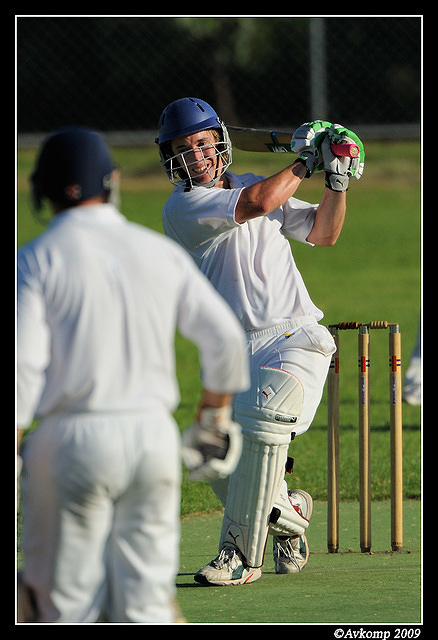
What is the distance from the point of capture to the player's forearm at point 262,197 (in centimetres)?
397

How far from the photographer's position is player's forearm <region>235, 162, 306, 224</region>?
3975 millimetres

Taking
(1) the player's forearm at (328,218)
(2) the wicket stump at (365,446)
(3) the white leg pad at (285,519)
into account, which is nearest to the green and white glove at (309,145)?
(1) the player's forearm at (328,218)

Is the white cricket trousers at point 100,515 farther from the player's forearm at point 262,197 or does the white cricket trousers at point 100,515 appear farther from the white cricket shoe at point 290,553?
the white cricket shoe at point 290,553

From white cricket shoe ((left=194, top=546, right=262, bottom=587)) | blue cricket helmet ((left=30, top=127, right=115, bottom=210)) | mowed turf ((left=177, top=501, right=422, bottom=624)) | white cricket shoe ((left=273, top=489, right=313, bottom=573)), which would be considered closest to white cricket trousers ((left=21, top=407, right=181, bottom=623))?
blue cricket helmet ((left=30, top=127, right=115, bottom=210))

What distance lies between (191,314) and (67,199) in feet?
1.33

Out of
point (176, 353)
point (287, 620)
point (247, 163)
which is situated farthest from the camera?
point (247, 163)

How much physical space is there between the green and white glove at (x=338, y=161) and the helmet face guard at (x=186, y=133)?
0.39m

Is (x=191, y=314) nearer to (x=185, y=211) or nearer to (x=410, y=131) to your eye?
(x=185, y=211)

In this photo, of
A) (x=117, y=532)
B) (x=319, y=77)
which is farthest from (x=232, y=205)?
(x=319, y=77)

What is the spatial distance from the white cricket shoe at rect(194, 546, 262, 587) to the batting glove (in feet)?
4.66

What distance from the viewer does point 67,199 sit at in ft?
8.59

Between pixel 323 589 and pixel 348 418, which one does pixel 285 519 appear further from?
pixel 348 418

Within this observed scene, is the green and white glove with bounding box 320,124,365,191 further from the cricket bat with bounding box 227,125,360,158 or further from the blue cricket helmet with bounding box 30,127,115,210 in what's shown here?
the blue cricket helmet with bounding box 30,127,115,210

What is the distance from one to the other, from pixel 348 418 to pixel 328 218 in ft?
13.9
